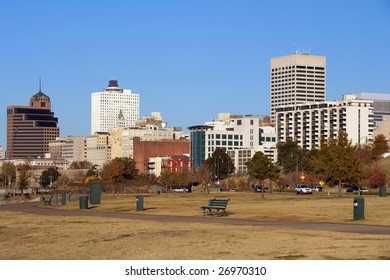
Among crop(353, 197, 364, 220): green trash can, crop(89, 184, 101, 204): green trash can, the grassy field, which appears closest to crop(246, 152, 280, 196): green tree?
crop(89, 184, 101, 204): green trash can

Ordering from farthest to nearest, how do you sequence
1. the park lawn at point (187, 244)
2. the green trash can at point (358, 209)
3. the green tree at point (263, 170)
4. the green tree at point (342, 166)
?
the green tree at point (263, 170) < the green tree at point (342, 166) < the green trash can at point (358, 209) < the park lawn at point (187, 244)

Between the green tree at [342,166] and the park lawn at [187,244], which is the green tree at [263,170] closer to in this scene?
the green tree at [342,166]

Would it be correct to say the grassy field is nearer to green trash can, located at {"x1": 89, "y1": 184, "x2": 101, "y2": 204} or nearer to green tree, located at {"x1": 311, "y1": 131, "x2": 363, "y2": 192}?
green trash can, located at {"x1": 89, "y1": 184, "x2": 101, "y2": 204}

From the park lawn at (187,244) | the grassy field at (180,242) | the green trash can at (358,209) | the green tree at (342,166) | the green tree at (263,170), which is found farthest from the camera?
the green tree at (263,170)

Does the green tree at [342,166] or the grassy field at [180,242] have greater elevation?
the green tree at [342,166]

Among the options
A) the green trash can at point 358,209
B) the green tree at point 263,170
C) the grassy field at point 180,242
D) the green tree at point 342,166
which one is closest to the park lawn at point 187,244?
the grassy field at point 180,242

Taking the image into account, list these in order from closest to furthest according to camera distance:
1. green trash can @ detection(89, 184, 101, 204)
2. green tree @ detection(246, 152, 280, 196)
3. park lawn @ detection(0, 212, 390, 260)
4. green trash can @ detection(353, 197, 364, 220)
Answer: park lawn @ detection(0, 212, 390, 260), green trash can @ detection(353, 197, 364, 220), green trash can @ detection(89, 184, 101, 204), green tree @ detection(246, 152, 280, 196)

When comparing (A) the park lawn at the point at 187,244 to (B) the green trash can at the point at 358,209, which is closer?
(A) the park lawn at the point at 187,244

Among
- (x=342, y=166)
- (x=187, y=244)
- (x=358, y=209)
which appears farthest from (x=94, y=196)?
(x=187, y=244)

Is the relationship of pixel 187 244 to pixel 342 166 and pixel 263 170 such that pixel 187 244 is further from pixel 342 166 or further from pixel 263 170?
pixel 263 170

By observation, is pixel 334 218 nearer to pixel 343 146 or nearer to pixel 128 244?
pixel 128 244

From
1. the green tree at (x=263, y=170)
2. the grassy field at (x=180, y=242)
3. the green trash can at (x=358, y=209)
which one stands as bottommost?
the grassy field at (x=180, y=242)
